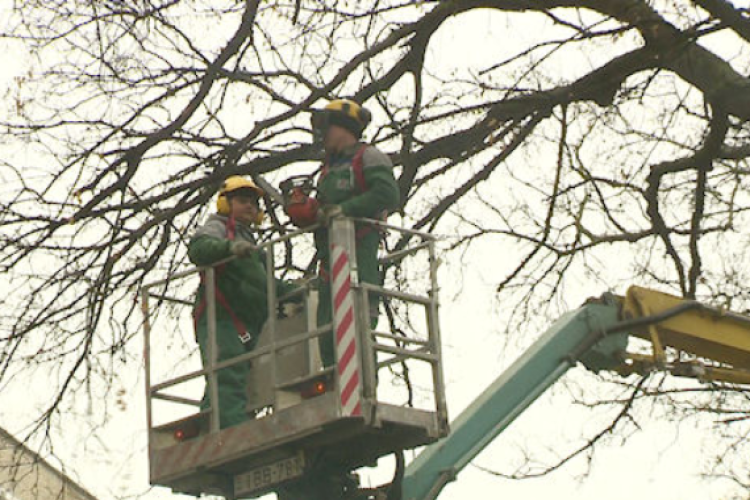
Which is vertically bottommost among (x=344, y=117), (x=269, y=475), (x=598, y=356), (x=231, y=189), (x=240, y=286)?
(x=269, y=475)

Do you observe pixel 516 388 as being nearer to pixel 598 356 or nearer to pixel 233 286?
pixel 598 356

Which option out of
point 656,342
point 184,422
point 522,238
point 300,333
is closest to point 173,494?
point 184,422

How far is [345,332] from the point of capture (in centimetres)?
984

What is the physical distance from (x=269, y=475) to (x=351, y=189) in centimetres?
165

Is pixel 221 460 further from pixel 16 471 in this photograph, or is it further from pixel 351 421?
pixel 16 471

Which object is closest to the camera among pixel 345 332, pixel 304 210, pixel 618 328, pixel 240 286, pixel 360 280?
pixel 345 332

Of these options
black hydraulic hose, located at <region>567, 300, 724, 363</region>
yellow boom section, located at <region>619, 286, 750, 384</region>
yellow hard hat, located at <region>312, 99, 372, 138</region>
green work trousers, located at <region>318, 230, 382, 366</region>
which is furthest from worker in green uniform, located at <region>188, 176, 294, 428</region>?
yellow boom section, located at <region>619, 286, 750, 384</region>

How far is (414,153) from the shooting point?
13984 millimetres

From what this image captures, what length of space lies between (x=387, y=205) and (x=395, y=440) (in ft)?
4.22

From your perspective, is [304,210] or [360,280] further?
[304,210]

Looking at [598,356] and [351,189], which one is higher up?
[351,189]

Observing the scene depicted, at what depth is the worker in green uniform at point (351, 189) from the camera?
10188mm

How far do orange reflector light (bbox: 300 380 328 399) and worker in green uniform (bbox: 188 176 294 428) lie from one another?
1.85 feet

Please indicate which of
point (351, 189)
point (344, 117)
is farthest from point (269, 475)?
point (344, 117)
